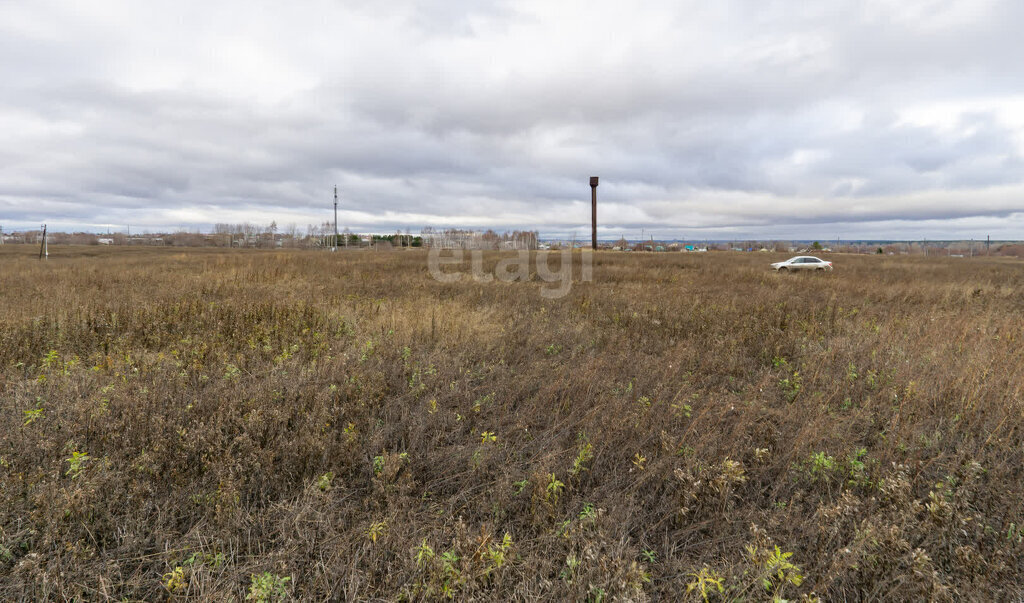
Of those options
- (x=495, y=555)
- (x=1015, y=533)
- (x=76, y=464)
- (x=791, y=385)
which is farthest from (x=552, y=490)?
(x=791, y=385)

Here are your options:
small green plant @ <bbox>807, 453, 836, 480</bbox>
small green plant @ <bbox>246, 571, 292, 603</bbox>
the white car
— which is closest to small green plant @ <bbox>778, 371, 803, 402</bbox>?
small green plant @ <bbox>807, 453, 836, 480</bbox>

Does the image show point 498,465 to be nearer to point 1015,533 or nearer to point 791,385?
point 1015,533

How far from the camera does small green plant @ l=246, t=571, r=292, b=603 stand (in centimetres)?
188

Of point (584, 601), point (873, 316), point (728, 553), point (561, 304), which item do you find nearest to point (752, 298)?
point (873, 316)

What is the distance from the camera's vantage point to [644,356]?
588cm

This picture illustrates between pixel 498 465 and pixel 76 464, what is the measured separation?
285cm

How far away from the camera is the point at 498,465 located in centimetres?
318

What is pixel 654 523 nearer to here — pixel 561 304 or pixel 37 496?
pixel 37 496

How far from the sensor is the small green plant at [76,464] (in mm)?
2541

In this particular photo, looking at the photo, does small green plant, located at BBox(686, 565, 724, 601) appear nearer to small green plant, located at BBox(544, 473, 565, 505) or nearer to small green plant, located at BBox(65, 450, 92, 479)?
small green plant, located at BBox(544, 473, 565, 505)

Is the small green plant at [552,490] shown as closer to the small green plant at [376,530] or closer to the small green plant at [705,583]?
the small green plant at [705,583]

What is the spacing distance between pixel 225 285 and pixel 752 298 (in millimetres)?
15251

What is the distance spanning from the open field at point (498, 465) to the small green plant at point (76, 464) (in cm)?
4

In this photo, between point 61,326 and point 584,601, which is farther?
point 61,326
